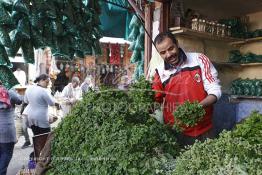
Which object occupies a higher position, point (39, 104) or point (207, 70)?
point (207, 70)

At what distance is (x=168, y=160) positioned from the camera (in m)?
1.46

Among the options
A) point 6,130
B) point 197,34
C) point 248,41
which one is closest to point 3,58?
point 6,130

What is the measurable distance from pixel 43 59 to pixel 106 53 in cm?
219

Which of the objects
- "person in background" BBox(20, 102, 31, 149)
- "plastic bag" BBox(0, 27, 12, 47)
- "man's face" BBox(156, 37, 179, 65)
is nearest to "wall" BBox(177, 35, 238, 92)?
"man's face" BBox(156, 37, 179, 65)

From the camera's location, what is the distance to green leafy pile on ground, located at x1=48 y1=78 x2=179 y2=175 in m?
1.48

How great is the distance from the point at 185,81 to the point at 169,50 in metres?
0.29

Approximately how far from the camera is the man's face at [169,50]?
2.15 m

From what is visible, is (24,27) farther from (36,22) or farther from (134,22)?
(134,22)

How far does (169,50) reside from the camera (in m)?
2.17

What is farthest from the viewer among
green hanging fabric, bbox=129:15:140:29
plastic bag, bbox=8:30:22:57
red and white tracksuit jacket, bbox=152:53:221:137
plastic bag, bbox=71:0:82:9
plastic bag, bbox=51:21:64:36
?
green hanging fabric, bbox=129:15:140:29

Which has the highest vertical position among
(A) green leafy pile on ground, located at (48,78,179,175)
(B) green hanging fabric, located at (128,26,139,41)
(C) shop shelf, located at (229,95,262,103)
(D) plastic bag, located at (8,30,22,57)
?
(B) green hanging fabric, located at (128,26,139,41)

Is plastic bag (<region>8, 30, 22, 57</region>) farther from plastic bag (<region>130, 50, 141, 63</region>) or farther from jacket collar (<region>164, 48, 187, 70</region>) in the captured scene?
plastic bag (<region>130, 50, 141, 63</region>)

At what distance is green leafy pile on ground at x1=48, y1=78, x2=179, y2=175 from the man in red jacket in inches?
14.4

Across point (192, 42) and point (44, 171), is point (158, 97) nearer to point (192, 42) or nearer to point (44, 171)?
point (44, 171)
